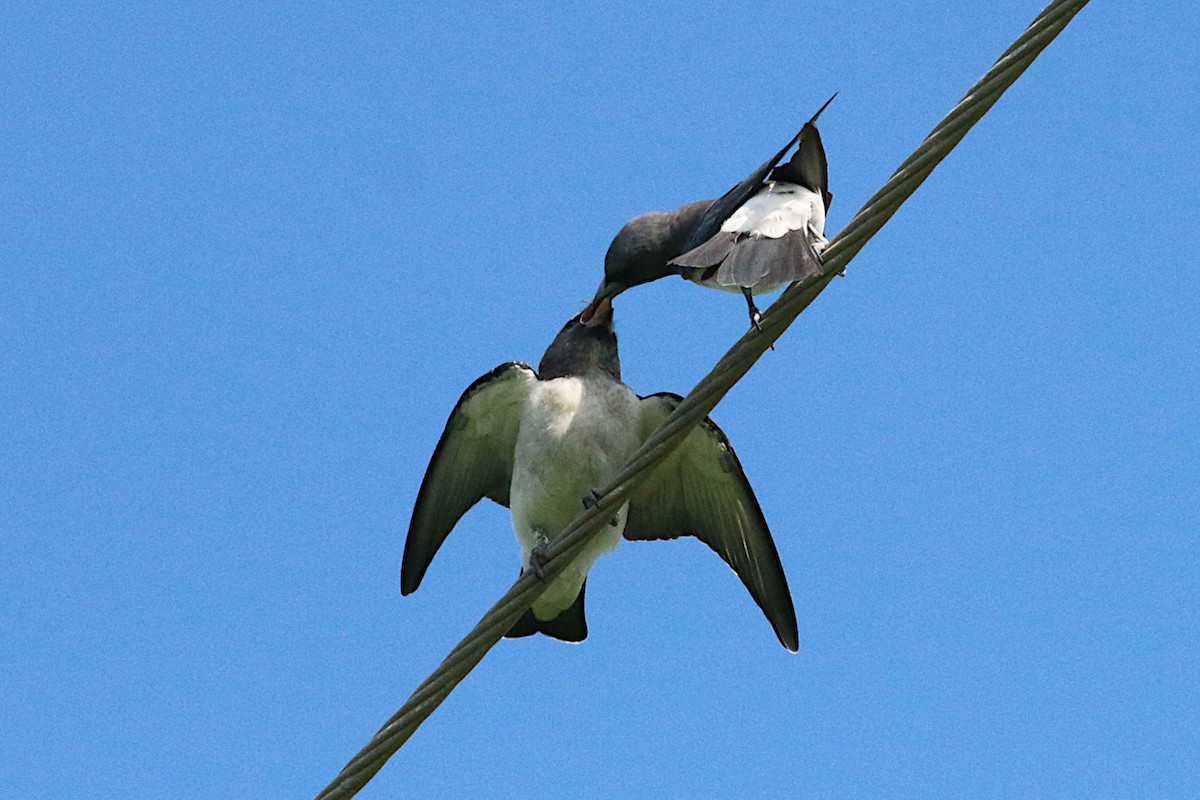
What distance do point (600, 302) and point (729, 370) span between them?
2.64 meters

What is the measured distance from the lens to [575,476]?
752 cm

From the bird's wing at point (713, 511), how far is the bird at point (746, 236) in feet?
2.67

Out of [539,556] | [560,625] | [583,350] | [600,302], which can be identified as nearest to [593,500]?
[539,556]

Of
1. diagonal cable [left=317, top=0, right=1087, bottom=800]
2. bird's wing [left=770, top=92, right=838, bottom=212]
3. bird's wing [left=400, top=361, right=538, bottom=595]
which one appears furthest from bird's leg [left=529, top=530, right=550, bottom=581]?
bird's wing [left=770, top=92, right=838, bottom=212]

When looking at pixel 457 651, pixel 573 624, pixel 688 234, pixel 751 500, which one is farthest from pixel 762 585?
pixel 457 651

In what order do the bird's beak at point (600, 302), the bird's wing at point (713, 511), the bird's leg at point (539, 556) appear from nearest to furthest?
the bird's leg at point (539, 556) < the bird's wing at point (713, 511) < the bird's beak at point (600, 302)

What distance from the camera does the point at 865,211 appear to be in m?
5.35

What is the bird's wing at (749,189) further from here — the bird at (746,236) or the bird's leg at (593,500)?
the bird's leg at (593,500)

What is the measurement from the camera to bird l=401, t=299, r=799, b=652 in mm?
7578

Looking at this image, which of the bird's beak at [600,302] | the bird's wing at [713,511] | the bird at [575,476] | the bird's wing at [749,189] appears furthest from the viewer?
the bird's beak at [600,302]

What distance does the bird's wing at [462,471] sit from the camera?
7934 millimetres

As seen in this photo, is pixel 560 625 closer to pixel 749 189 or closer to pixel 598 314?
pixel 598 314

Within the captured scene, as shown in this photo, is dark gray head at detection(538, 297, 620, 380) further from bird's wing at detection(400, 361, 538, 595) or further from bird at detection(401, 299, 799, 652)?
bird's wing at detection(400, 361, 538, 595)

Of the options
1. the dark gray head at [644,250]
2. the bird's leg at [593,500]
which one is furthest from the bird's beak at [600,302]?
the bird's leg at [593,500]
